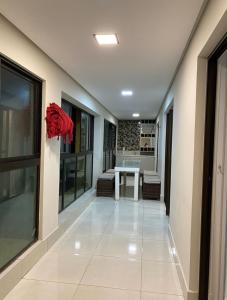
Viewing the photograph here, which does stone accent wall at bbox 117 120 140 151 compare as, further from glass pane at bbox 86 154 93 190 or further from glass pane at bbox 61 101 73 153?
glass pane at bbox 61 101 73 153

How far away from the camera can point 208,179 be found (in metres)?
2.01

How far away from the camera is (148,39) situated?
2385mm

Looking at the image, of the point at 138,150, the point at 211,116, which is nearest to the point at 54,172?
the point at 211,116

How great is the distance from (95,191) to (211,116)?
15.4 feet

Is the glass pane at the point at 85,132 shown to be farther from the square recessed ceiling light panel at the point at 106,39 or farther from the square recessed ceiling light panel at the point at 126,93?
the square recessed ceiling light panel at the point at 106,39

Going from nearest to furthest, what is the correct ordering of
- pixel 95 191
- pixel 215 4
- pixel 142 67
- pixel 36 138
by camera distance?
pixel 215 4
pixel 36 138
pixel 142 67
pixel 95 191

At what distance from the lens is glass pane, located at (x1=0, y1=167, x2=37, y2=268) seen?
7.61 ft

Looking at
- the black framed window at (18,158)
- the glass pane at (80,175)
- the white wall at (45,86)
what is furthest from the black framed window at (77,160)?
the black framed window at (18,158)

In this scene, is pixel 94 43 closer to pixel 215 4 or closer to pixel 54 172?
pixel 215 4

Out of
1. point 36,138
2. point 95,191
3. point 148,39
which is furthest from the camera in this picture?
point 95,191

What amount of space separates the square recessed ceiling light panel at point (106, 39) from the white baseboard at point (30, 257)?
91.2 inches

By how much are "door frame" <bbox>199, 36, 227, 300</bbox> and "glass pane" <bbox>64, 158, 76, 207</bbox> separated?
2.83m

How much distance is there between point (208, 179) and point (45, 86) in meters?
2.06

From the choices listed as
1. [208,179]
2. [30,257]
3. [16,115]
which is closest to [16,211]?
[30,257]
